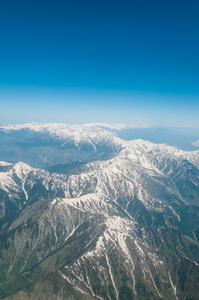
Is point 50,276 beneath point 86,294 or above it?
above

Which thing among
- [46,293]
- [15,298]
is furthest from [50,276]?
[15,298]

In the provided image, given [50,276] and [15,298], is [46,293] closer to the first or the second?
[50,276]

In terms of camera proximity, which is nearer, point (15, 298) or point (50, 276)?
point (15, 298)

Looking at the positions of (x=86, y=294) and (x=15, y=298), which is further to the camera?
(x=86, y=294)

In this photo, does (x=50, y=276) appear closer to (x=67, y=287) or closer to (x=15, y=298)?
(x=67, y=287)

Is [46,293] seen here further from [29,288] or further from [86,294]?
[86,294]

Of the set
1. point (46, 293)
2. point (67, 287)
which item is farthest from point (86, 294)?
point (46, 293)
